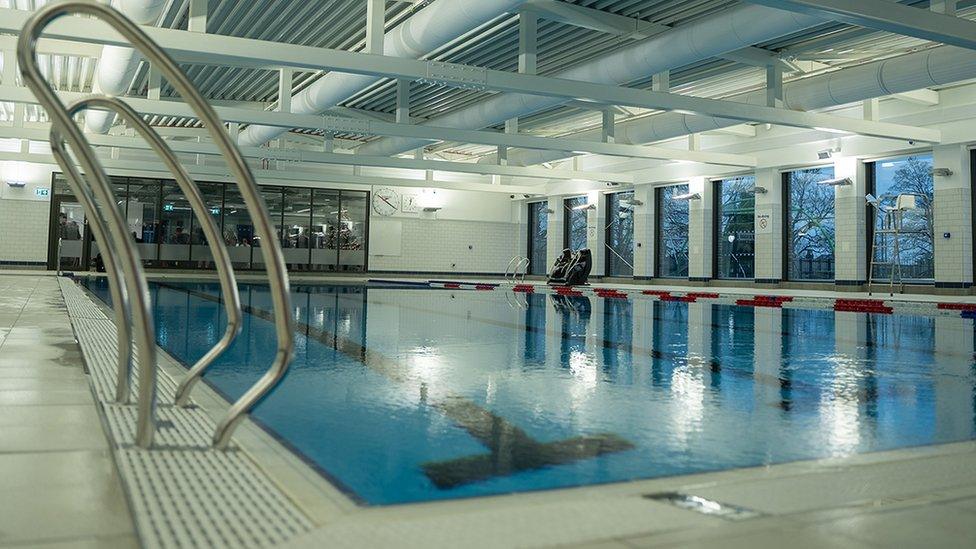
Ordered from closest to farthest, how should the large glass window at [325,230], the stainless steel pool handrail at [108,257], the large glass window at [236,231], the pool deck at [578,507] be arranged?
1. the pool deck at [578,507]
2. the stainless steel pool handrail at [108,257]
3. the large glass window at [236,231]
4. the large glass window at [325,230]

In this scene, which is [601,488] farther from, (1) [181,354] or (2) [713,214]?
(2) [713,214]

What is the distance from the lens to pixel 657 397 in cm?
334

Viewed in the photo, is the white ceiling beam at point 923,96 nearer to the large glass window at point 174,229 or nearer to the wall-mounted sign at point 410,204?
the wall-mounted sign at point 410,204

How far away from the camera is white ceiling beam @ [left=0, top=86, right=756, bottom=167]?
1100 centimetres

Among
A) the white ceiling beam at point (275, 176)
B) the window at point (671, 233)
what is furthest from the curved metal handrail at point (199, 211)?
the window at point (671, 233)

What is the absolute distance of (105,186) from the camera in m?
2.11

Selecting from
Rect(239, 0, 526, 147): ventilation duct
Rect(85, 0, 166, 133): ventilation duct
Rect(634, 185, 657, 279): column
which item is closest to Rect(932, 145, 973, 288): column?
Rect(634, 185, 657, 279): column

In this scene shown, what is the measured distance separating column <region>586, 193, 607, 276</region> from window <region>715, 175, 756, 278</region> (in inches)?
159

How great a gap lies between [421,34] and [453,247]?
17107mm

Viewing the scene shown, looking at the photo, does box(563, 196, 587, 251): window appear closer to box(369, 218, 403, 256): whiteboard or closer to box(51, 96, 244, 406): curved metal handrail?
box(369, 218, 403, 256): whiteboard

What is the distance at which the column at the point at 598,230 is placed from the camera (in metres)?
22.4

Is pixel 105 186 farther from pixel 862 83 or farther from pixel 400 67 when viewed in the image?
pixel 862 83

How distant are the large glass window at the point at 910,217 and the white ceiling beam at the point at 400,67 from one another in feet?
12.7

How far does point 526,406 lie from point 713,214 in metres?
17.0
